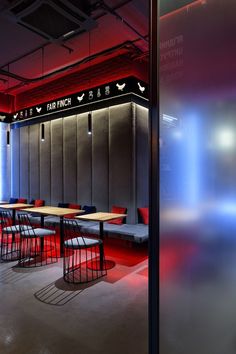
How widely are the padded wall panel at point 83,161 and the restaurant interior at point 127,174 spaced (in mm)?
40

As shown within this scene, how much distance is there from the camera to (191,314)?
5.04ft

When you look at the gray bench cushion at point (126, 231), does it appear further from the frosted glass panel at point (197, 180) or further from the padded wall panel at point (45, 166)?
the frosted glass panel at point (197, 180)

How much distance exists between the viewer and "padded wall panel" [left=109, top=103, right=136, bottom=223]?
243 inches

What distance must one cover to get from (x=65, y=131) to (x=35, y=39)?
106 inches

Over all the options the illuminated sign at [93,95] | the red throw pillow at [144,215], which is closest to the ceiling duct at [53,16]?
the illuminated sign at [93,95]

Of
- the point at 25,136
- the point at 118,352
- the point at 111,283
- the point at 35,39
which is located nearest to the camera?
the point at 118,352

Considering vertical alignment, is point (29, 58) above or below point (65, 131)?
above

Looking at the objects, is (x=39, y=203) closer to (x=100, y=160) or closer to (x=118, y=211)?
(x=100, y=160)

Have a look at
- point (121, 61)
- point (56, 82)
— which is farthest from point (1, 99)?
point (121, 61)

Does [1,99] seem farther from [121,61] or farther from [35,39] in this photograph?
[121,61]

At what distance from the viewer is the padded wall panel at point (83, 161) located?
706 centimetres

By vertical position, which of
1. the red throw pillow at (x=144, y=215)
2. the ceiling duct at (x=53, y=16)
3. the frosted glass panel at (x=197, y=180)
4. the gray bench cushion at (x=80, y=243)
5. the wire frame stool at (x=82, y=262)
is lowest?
the wire frame stool at (x=82, y=262)

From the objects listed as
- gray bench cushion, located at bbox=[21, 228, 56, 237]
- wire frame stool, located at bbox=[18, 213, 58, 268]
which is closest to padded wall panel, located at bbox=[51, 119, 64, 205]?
wire frame stool, located at bbox=[18, 213, 58, 268]

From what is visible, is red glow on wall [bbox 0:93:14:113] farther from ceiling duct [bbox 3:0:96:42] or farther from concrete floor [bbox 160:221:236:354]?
concrete floor [bbox 160:221:236:354]
